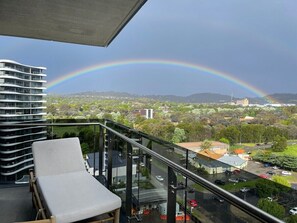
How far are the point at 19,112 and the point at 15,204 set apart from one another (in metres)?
3.27

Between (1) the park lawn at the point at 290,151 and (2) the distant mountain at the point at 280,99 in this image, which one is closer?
(2) the distant mountain at the point at 280,99

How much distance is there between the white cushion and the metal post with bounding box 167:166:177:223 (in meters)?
1.79

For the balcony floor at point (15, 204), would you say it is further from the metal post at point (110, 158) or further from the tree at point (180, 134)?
the tree at point (180, 134)

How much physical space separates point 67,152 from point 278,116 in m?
12.9

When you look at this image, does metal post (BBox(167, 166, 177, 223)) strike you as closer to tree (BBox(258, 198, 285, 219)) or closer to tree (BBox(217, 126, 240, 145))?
tree (BBox(258, 198, 285, 219))

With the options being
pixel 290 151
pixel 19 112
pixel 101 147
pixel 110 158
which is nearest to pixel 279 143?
pixel 290 151

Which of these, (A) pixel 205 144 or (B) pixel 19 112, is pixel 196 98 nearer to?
(A) pixel 205 144

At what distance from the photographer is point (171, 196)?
1.58 m

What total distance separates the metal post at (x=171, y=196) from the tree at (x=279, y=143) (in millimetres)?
12654

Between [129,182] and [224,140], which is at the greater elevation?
[129,182]

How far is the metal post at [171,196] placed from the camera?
61.1 inches

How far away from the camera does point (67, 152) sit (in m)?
3.12

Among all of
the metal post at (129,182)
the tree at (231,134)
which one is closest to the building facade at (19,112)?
the metal post at (129,182)

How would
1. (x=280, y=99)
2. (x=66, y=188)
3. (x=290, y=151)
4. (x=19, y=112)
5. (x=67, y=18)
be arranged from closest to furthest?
1. (x=66, y=188)
2. (x=67, y=18)
3. (x=19, y=112)
4. (x=280, y=99)
5. (x=290, y=151)
